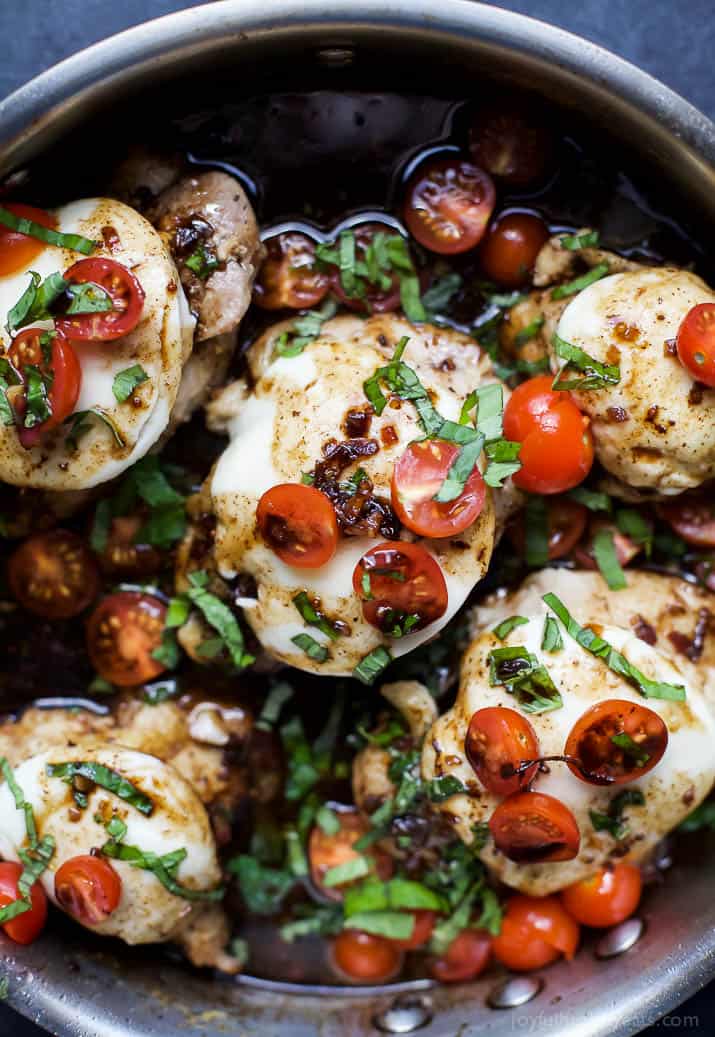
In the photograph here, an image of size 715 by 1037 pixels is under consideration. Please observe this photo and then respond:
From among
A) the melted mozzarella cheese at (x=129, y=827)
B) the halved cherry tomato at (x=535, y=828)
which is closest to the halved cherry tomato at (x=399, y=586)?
the halved cherry tomato at (x=535, y=828)

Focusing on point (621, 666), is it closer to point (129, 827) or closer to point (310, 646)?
point (310, 646)

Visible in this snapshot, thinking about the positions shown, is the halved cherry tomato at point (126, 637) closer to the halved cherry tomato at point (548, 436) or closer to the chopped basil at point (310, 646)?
the chopped basil at point (310, 646)

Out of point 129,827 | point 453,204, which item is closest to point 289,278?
point 453,204

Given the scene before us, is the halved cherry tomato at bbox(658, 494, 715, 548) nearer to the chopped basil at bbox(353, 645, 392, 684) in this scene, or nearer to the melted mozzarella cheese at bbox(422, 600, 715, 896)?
the melted mozzarella cheese at bbox(422, 600, 715, 896)

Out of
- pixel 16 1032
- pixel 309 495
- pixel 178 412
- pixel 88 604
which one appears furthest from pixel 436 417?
pixel 16 1032

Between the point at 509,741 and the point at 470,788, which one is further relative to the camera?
the point at 470,788

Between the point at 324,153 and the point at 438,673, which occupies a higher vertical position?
the point at 324,153

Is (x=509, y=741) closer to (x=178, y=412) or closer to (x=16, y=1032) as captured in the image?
(x=178, y=412)
